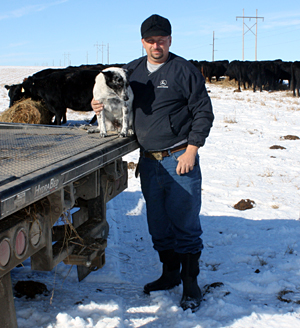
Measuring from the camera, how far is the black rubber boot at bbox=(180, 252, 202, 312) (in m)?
2.82

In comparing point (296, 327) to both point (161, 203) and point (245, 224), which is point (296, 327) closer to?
point (161, 203)

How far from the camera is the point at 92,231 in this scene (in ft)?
9.65

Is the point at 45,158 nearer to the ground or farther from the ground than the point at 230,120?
nearer to the ground

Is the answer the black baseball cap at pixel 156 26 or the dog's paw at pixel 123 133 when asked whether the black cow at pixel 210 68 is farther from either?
the black baseball cap at pixel 156 26

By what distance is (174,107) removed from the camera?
286 centimetres

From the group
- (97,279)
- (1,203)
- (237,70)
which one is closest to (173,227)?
(97,279)

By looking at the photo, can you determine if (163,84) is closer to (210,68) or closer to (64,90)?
(64,90)

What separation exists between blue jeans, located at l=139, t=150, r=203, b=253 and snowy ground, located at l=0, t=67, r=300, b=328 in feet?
1.57

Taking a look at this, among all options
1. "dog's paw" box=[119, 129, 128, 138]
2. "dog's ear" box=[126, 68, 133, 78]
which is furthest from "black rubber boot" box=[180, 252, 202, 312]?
"dog's ear" box=[126, 68, 133, 78]

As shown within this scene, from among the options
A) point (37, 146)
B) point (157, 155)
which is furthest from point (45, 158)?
point (157, 155)

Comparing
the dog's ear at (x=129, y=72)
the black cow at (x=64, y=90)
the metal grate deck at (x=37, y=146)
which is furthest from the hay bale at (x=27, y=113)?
the dog's ear at (x=129, y=72)

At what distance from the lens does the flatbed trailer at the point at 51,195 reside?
1813 millimetres

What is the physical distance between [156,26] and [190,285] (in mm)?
2101

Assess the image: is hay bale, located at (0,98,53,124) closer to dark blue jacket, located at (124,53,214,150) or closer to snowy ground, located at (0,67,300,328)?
snowy ground, located at (0,67,300,328)
